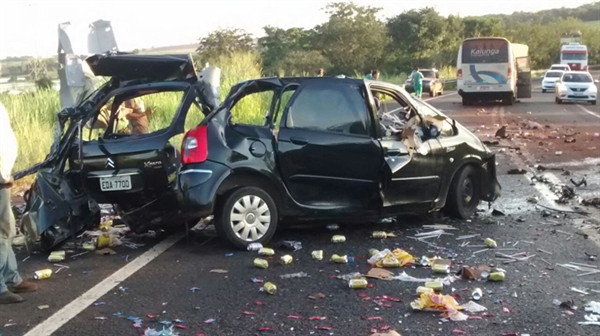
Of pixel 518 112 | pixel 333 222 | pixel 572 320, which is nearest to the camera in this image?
pixel 572 320

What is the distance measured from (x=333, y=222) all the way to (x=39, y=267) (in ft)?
9.71

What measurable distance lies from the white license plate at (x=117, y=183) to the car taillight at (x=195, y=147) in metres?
0.61

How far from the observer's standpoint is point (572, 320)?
498 cm

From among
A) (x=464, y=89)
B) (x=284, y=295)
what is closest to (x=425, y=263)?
(x=284, y=295)

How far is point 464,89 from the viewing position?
112ft

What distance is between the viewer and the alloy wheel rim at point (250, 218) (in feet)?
23.1

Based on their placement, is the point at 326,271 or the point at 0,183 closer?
the point at 0,183

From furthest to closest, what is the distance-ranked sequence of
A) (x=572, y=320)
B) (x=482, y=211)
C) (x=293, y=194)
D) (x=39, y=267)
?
(x=482, y=211) → (x=293, y=194) → (x=39, y=267) → (x=572, y=320)

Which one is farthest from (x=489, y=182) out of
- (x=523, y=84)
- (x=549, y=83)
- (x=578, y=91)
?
(x=549, y=83)

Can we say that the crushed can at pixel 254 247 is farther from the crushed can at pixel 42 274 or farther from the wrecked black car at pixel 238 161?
the crushed can at pixel 42 274

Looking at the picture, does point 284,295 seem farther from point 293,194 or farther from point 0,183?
point 0,183

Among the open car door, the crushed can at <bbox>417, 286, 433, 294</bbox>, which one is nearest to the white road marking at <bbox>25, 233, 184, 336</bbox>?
the crushed can at <bbox>417, 286, 433, 294</bbox>

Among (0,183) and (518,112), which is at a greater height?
(0,183)

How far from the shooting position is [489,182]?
8.61 metres
